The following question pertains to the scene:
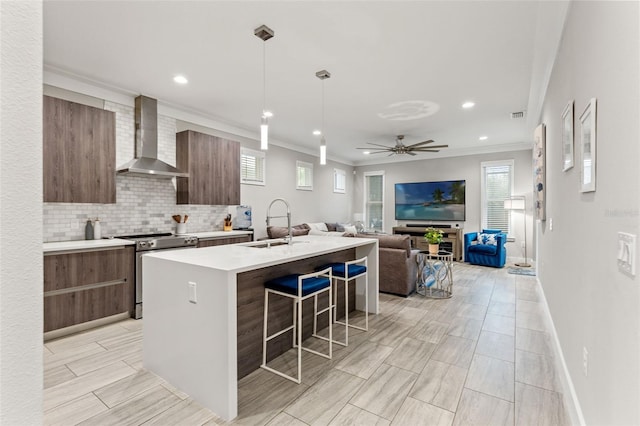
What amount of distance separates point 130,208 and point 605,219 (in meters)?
4.85

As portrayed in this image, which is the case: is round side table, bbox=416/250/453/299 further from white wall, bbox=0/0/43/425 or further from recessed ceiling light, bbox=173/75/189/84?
white wall, bbox=0/0/43/425

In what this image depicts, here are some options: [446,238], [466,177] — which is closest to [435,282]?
[446,238]

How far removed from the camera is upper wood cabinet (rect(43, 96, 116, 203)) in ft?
10.9

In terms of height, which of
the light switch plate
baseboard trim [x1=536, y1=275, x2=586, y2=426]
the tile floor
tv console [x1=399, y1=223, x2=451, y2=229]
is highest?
the light switch plate

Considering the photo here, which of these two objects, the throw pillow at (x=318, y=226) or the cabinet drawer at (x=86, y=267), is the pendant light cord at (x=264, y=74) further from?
the throw pillow at (x=318, y=226)

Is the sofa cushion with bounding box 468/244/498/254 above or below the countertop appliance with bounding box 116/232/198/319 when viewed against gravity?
below

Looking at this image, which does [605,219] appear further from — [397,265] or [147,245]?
[147,245]

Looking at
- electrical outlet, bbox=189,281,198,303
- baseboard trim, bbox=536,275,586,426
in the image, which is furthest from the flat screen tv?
electrical outlet, bbox=189,281,198,303

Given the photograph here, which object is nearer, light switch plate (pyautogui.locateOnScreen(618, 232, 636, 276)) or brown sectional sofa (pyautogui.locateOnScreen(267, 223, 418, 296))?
light switch plate (pyautogui.locateOnScreen(618, 232, 636, 276))

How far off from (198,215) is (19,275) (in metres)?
4.70

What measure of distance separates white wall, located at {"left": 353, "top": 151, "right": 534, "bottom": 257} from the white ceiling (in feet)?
8.07

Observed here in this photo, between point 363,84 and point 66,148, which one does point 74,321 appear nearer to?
point 66,148

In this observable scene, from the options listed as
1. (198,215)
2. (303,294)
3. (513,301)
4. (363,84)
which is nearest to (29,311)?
(303,294)

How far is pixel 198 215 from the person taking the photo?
517 centimetres
